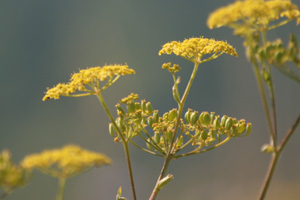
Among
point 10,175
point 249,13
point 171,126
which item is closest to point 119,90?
point 171,126

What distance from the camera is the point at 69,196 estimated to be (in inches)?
1310

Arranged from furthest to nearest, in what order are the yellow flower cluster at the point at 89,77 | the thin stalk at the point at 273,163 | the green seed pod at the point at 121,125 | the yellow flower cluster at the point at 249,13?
the green seed pod at the point at 121,125
the yellow flower cluster at the point at 89,77
the yellow flower cluster at the point at 249,13
the thin stalk at the point at 273,163

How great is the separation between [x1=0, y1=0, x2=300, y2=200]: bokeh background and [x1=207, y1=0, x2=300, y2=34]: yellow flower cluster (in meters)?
23.0

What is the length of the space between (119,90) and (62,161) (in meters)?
35.7

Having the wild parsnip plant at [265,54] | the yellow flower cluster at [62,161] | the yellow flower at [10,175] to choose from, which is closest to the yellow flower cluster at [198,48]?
the wild parsnip plant at [265,54]

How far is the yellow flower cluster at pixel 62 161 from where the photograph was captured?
1.56m

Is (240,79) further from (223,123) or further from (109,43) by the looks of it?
(223,123)

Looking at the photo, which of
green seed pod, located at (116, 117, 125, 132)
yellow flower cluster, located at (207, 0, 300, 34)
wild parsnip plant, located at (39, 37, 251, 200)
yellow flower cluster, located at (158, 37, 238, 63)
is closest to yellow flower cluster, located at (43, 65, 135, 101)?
wild parsnip plant, located at (39, 37, 251, 200)

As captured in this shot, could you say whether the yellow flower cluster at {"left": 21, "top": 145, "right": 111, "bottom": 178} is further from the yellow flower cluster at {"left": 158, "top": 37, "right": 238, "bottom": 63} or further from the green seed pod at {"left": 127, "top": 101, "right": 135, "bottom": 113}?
the yellow flower cluster at {"left": 158, "top": 37, "right": 238, "bottom": 63}

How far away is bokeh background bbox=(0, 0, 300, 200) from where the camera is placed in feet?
94.6

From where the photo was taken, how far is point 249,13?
67.2 inches

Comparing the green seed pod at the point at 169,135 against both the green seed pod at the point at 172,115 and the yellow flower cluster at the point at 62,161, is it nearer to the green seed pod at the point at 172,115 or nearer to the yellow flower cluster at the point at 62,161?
the green seed pod at the point at 172,115

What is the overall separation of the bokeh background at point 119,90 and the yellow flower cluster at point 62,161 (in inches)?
921

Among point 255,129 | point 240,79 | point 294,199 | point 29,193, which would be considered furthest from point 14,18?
point 294,199
